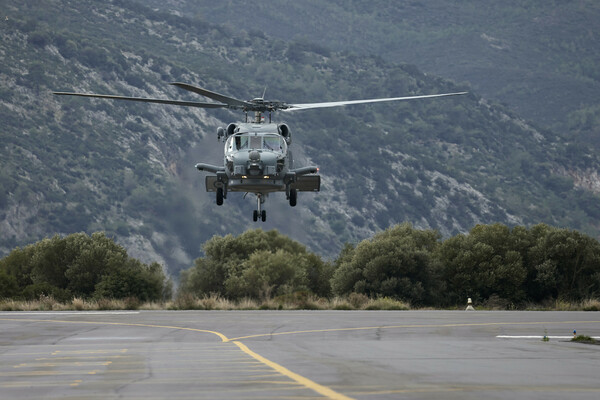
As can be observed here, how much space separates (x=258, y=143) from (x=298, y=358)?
16.5 metres

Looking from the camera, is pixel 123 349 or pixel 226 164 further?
pixel 226 164

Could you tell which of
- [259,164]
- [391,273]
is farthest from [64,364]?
[391,273]

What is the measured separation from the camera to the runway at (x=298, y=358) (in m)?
16.2

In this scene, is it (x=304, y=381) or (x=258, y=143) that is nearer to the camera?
(x=304, y=381)

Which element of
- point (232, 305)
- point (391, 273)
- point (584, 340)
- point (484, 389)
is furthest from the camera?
point (391, 273)

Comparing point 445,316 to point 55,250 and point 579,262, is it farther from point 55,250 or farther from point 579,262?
point 55,250

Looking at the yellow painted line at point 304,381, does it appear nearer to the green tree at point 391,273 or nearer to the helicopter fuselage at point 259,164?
the helicopter fuselage at point 259,164

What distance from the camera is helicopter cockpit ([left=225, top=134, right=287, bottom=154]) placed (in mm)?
38094

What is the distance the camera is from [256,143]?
125 ft

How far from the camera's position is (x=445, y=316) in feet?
145

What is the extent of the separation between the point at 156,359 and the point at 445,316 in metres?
23.2

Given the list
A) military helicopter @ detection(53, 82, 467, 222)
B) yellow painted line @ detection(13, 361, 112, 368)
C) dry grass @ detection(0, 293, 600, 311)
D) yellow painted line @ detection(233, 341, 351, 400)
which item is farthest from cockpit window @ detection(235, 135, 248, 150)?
dry grass @ detection(0, 293, 600, 311)

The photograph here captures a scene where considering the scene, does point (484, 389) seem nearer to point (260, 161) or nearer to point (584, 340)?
point (584, 340)

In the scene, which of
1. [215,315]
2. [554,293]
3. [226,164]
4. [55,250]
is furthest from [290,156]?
[55,250]
